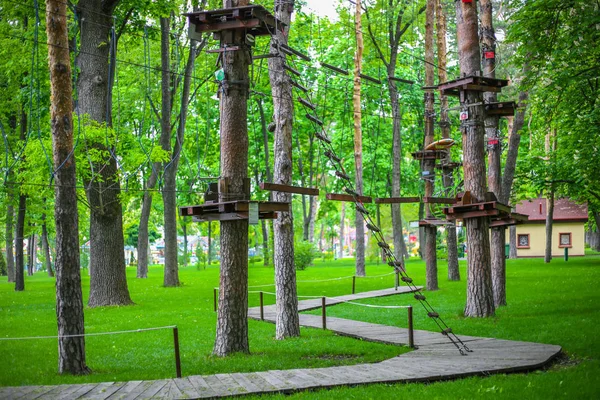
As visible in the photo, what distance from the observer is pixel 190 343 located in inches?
571


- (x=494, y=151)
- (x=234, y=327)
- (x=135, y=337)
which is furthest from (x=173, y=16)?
(x=234, y=327)

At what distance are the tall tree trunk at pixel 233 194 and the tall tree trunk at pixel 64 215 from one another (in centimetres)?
240

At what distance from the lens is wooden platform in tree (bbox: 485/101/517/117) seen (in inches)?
734

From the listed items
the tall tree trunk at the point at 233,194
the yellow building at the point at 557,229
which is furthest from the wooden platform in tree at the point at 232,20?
the yellow building at the point at 557,229

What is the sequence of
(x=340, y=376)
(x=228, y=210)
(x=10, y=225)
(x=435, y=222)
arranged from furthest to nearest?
(x=10, y=225) → (x=435, y=222) → (x=228, y=210) → (x=340, y=376)

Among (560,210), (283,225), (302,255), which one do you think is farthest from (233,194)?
(560,210)

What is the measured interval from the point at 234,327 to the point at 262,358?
0.72 meters

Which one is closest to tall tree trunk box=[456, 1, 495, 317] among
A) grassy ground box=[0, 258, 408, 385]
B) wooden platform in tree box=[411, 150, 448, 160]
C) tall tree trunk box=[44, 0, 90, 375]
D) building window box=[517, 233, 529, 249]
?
grassy ground box=[0, 258, 408, 385]

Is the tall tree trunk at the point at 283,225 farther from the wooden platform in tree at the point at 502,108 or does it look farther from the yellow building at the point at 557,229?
the yellow building at the point at 557,229

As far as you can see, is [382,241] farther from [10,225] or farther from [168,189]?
[10,225]

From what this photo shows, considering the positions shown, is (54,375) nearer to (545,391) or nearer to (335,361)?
(335,361)

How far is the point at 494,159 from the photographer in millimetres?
20688

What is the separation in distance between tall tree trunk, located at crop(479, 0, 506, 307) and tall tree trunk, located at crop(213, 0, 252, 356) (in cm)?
891

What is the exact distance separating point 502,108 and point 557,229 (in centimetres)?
3108
